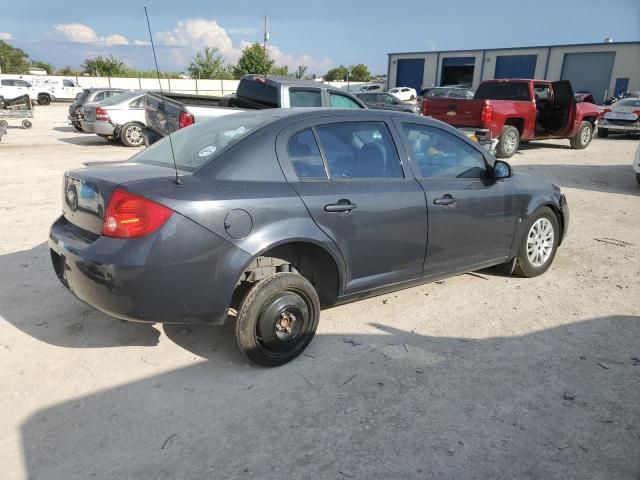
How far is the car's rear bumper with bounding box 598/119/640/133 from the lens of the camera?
1858 centimetres

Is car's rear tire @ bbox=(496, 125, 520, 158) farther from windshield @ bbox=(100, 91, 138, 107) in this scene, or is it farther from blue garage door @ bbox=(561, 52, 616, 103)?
blue garage door @ bbox=(561, 52, 616, 103)

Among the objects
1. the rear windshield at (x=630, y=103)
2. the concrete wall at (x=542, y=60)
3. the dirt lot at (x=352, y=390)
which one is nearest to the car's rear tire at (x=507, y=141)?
the dirt lot at (x=352, y=390)

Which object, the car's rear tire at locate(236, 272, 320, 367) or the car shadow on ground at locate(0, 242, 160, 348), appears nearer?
the car's rear tire at locate(236, 272, 320, 367)

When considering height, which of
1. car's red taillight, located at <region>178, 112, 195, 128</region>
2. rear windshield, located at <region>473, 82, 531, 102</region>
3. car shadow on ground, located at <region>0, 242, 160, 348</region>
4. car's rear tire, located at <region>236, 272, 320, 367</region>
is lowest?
car shadow on ground, located at <region>0, 242, 160, 348</region>

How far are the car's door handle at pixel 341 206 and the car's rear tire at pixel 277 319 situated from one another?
49 centimetres

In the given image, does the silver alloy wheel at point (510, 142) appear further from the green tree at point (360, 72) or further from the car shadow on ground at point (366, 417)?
the green tree at point (360, 72)

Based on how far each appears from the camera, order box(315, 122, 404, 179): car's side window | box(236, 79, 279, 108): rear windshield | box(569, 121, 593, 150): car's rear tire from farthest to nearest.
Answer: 1. box(569, 121, 593, 150): car's rear tire
2. box(236, 79, 279, 108): rear windshield
3. box(315, 122, 404, 179): car's side window

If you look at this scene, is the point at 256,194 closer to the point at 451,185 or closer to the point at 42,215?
the point at 451,185

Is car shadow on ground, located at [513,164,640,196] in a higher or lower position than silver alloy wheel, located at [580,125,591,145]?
lower

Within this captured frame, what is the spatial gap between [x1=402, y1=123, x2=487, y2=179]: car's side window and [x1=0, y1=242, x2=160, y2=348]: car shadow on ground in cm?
241

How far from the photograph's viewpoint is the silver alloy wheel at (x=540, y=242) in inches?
195

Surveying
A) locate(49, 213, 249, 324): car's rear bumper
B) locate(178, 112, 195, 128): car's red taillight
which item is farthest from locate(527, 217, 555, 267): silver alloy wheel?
locate(178, 112, 195, 128): car's red taillight

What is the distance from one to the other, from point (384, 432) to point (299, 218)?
1.35 metres

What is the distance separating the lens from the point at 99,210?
3006 mm
